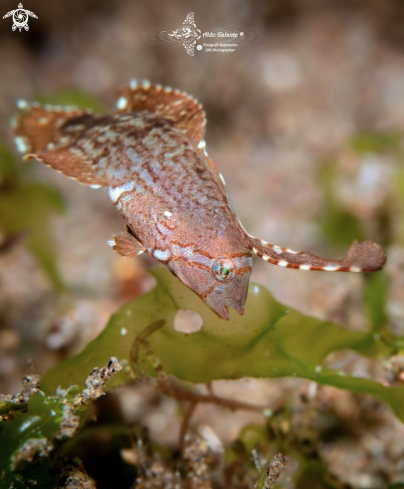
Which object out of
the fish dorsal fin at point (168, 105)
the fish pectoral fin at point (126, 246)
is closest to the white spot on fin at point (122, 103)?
the fish dorsal fin at point (168, 105)

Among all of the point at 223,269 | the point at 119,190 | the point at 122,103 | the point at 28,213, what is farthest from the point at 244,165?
the point at 223,269

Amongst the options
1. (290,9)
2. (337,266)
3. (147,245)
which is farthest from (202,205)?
(290,9)

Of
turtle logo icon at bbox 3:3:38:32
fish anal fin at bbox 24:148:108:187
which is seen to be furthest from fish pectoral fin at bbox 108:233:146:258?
turtle logo icon at bbox 3:3:38:32

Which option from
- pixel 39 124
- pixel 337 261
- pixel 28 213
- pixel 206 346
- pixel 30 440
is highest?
pixel 39 124

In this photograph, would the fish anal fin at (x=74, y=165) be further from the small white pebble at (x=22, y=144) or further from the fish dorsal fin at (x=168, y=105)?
the fish dorsal fin at (x=168, y=105)

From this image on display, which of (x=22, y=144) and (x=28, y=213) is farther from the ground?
(x=22, y=144)
